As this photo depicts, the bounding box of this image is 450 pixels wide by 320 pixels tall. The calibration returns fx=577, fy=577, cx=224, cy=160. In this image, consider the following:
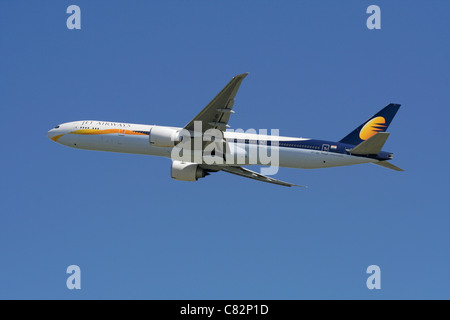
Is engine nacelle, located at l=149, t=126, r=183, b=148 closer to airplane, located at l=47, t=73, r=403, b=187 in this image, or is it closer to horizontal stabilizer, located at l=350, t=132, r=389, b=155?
airplane, located at l=47, t=73, r=403, b=187

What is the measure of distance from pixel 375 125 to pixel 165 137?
61.8 ft

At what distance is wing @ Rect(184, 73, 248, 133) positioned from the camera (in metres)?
37.6

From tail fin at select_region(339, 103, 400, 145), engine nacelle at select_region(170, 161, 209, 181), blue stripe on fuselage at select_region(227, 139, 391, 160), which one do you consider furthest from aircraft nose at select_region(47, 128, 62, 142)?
tail fin at select_region(339, 103, 400, 145)

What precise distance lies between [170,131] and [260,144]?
825cm

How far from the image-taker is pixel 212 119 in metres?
41.5

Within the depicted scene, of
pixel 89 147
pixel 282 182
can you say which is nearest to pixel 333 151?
pixel 282 182

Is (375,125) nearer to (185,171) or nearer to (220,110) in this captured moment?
(185,171)

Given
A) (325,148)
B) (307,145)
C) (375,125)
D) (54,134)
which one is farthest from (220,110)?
(54,134)

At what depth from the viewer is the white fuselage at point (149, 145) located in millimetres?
47688

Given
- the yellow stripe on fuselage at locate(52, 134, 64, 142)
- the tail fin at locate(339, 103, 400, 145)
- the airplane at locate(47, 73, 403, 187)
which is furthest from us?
the yellow stripe on fuselage at locate(52, 134, 64, 142)

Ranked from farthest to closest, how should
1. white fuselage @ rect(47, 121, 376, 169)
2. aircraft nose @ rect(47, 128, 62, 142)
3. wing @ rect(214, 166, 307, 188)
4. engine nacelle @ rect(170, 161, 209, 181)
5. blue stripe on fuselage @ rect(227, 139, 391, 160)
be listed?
1. aircraft nose @ rect(47, 128, 62, 142)
2. wing @ rect(214, 166, 307, 188)
3. engine nacelle @ rect(170, 161, 209, 181)
4. blue stripe on fuselage @ rect(227, 139, 391, 160)
5. white fuselage @ rect(47, 121, 376, 169)

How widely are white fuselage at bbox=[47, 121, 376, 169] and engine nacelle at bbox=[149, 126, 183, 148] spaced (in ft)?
14.3

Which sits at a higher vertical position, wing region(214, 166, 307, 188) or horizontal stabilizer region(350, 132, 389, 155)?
horizontal stabilizer region(350, 132, 389, 155)

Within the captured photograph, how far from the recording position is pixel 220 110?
129ft
